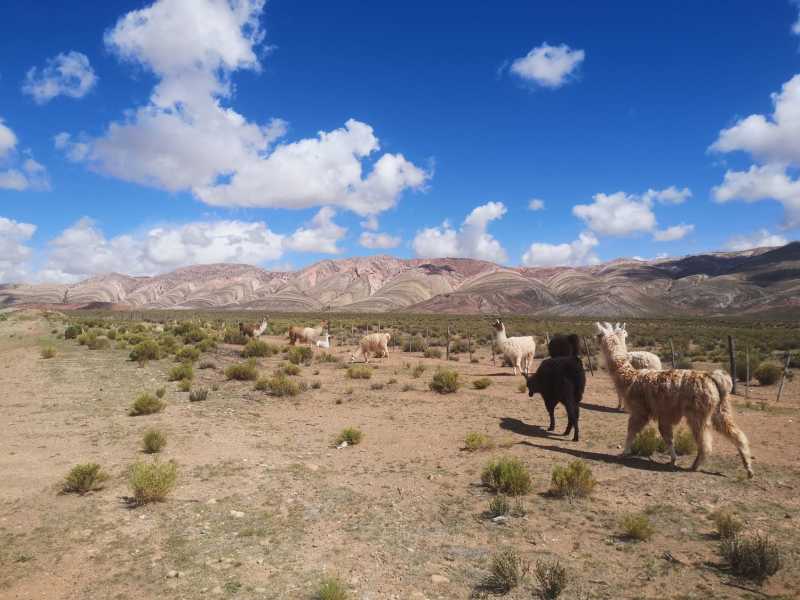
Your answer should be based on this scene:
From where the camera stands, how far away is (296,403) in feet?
45.6

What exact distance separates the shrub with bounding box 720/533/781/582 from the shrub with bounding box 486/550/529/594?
2.04m

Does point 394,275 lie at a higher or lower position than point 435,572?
higher

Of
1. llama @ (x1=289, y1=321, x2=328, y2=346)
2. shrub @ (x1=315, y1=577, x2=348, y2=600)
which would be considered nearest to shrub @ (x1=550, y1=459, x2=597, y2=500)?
shrub @ (x1=315, y1=577, x2=348, y2=600)

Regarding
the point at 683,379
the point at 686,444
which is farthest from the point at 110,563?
the point at 686,444

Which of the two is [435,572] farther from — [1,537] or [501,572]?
[1,537]

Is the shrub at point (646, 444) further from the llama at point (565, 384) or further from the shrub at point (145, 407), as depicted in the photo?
the shrub at point (145, 407)

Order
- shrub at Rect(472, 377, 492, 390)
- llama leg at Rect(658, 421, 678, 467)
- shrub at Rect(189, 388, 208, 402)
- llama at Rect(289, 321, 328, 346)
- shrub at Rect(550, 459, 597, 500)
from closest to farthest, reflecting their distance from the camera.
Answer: shrub at Rect(550, 459, 597, 500)
llama leg at Rect(658, 421, 678, 467)
shrub at Rect(189, 388, 208, 402)
shrub at Rect(472, 377, 492, 390)
llama at Rect(289, 321, 328, 346)

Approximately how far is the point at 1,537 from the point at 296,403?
27.7 ft

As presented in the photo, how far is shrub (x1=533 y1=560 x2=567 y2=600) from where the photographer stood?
4398 mm

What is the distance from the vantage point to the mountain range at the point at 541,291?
4087 inches

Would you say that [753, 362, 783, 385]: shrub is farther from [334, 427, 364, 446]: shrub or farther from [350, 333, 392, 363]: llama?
[334, 427, 364, 446]: shrub

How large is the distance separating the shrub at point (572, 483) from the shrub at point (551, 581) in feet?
7.18

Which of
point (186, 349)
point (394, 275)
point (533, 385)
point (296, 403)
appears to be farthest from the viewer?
point (394, 275)

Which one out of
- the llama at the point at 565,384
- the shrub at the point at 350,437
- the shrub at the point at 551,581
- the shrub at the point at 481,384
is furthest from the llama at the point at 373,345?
the shrub at the point at 551,581
